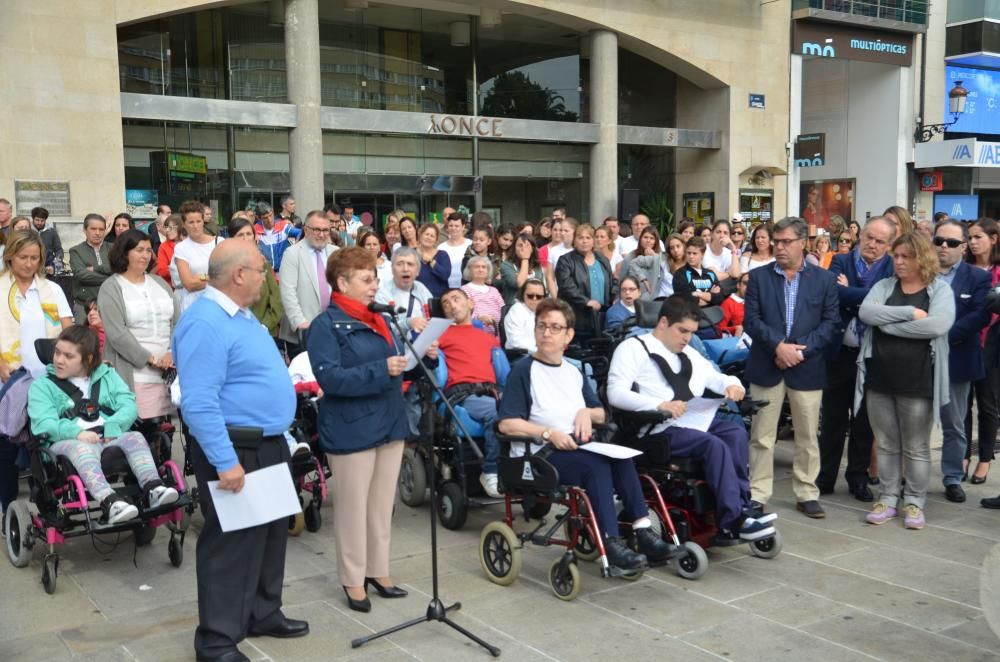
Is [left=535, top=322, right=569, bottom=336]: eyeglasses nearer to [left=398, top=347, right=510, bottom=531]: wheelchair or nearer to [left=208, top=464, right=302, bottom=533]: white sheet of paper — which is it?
[left=398, top=347, right=510, bottom=531]: wheelchair

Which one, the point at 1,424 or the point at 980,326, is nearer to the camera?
the point at 1,424

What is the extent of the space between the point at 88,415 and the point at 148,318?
0.94 metres

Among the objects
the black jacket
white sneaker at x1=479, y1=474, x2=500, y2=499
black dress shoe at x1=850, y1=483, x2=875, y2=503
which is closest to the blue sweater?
white sneaker at x1=479, y1=474, x2=500, y2=499

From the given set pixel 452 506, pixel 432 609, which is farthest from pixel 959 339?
pixel 432 609

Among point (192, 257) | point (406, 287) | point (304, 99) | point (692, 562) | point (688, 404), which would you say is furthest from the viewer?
point (304, 99)

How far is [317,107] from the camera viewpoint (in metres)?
16.9

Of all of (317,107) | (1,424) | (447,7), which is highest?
(447,7)

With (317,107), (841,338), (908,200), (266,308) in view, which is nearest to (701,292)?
(841,338)

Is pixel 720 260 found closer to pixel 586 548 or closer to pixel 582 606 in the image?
pixel 586 548

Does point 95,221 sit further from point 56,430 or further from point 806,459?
point 806,459

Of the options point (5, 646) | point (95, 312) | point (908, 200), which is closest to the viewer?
point (5, 646)

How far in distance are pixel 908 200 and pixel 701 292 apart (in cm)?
1872

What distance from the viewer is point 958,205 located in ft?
86.3

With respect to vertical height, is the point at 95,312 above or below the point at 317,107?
below
